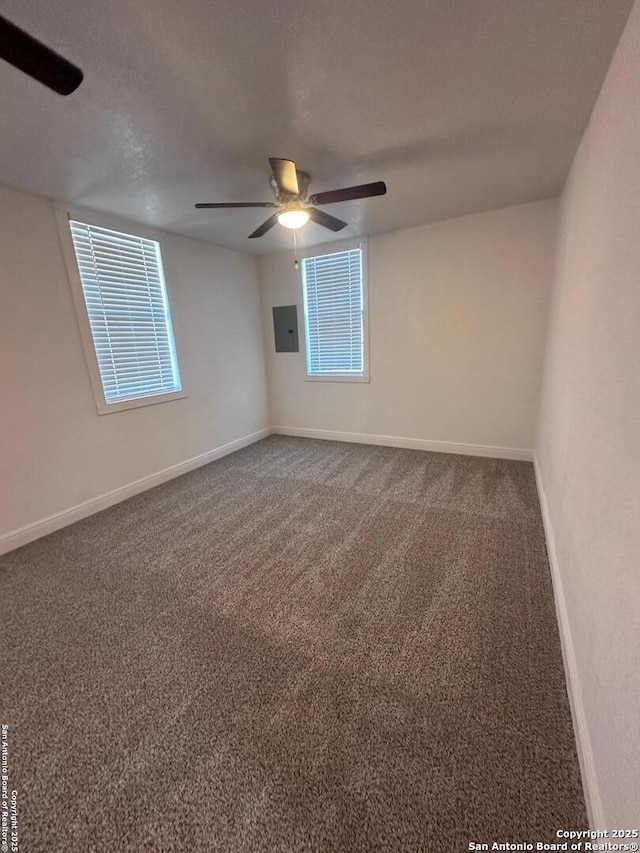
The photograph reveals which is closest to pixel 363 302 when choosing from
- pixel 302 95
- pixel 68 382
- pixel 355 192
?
pixel 355 192

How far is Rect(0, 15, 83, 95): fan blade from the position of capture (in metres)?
0.91

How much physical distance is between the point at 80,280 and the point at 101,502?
73.2 inches

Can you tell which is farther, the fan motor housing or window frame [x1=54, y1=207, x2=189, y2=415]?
window frame [x1=54, y1=207, x2=189, y2=415]

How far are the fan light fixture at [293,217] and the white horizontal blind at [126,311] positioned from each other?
158 centimetres

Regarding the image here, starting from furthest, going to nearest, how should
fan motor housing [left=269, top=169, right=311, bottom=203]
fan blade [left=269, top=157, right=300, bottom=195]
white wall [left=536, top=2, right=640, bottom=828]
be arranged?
fan motor housing [left=269, top=169, right=311, bottom=203] < fan blade [left=269, top=157, right=300, bottom=195] < white wall [left=536, top=2, right=640, bottom=828]

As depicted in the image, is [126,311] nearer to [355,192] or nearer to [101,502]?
[101,502]

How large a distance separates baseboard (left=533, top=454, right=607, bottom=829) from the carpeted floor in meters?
0.05

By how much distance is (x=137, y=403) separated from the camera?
315 centimetres

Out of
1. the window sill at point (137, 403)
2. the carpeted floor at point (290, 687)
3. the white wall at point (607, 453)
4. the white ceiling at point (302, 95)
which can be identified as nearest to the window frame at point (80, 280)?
the window sill at point (137, 403)

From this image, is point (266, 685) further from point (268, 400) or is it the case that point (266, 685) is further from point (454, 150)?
point (268, 400)

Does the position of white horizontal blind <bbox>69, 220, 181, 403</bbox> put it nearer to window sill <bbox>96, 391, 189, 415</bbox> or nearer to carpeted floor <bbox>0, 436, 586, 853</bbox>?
window sill <bbox>96, 391, 189, 415</bbox>

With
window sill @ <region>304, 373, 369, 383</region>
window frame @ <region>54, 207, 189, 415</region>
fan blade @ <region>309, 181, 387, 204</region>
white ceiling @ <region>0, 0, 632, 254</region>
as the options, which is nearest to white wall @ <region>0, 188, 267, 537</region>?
window frame @ <region>54, 207, 189, 415</region>

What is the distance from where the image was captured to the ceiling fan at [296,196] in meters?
1.90

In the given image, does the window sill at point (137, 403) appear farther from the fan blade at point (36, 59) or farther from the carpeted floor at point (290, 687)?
the fan blade at point (36, 59)
